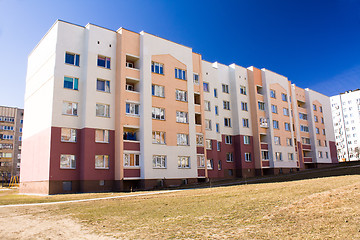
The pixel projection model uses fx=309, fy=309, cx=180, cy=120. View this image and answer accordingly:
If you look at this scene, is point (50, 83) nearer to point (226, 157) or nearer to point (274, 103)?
point (226, 157)

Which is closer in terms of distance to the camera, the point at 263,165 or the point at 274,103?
the point at 263,165

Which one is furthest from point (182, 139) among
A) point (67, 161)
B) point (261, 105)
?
point (261, 105)

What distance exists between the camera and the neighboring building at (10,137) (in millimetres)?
94075

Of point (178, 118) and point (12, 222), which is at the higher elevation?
point (178, 118)

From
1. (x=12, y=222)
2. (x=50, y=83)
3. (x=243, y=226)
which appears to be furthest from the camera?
(x=50, y=83)

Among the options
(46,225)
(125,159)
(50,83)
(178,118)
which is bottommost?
(46,225)

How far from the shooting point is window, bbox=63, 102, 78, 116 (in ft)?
103

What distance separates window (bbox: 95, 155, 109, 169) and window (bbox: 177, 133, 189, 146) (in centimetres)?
871

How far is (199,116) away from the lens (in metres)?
40.7

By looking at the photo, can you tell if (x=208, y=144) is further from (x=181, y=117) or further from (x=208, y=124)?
(x=181, y=117)

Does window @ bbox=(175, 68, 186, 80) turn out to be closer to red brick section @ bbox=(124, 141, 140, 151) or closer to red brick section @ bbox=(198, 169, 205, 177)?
red brick section @ bbox=(124, 141, 140, 151)

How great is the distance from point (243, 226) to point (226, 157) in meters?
37.0

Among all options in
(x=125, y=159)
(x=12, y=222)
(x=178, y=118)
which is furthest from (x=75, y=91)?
(x=12, y=222)

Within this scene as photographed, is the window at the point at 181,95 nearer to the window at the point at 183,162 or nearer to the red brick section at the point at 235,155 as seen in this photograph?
the window at the point at 183,162
